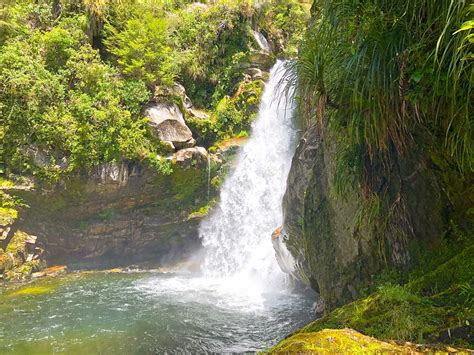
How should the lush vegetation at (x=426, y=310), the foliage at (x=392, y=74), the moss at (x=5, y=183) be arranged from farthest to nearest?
1. the moss at (x=5, y=183)
2. the foliage at (x=392, y=74)
3. the lush vegetation at (x=426, y=310)

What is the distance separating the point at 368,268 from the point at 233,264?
8.77 metres

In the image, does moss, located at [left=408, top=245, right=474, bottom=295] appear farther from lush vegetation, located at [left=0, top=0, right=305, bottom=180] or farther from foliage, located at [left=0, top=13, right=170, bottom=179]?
foliage, located at [left=0, top=13, right=170, bottom=179]

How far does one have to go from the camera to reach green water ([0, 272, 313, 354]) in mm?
6652

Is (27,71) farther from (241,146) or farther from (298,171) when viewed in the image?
(298,171)

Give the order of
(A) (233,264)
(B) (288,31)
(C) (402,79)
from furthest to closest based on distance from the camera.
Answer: (B) (288,31), (A) (233,264), (C) (402,79)

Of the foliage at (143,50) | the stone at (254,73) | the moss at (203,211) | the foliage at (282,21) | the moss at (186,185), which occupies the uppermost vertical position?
the foliage at (282,21)

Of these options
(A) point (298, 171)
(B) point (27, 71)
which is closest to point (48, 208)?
(B) point (27, 71)

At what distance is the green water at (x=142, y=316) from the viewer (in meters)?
6.65

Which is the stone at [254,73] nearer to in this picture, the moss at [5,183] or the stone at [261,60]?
the stone at [261,60]

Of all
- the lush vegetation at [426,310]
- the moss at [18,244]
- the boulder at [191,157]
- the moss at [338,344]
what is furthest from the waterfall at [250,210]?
the moss at [338,344]

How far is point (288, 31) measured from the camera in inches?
749

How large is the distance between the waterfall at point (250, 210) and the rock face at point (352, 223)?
4875mm

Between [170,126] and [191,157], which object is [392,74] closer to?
[191,157]

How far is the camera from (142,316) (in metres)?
8.28
